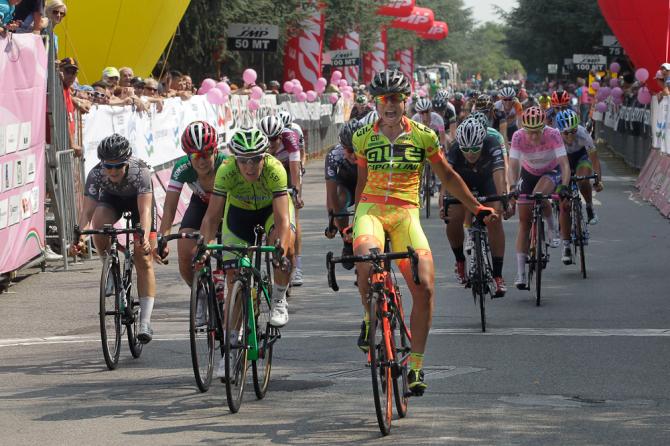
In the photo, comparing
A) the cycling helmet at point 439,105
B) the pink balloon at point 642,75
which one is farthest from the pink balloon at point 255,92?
the cycling helmet at point 439,105

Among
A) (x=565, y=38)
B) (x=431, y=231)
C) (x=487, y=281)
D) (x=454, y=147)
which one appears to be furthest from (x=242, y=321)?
(x=565, y=38)

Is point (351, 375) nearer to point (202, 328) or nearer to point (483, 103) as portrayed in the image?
point (202, 328)

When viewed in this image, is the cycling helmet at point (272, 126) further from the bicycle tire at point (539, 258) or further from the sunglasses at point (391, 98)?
the sunglasses at point (391, 98)

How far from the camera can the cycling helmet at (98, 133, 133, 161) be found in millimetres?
10781

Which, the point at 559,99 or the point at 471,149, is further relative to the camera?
the point at 559,99

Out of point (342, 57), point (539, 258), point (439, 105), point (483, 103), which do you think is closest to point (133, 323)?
point (539, 258)

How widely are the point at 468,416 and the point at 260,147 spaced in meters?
2.27

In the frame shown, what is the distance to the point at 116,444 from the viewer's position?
25.7 ft

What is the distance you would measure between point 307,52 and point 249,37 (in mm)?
12108

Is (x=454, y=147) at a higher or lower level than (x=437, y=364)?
higher

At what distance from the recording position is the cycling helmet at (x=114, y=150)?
35.4 ft

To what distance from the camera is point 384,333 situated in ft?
26.3

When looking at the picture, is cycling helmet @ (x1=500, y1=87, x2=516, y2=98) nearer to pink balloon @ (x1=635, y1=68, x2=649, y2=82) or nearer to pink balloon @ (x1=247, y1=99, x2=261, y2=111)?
pink balloon @ (x1=247, y1=99, x2=261, y2=111)

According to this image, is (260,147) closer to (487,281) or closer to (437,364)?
(437,364)
